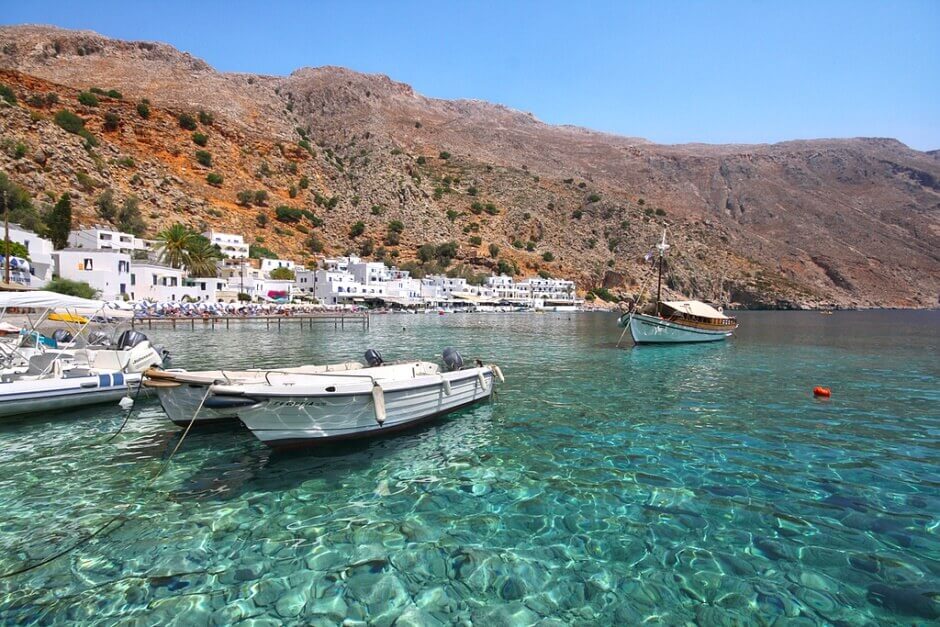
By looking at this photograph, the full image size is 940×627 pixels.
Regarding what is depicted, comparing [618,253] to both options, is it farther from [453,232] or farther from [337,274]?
[337,274]

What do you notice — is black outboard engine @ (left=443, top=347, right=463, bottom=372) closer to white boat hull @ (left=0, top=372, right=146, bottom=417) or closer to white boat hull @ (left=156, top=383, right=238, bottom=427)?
white boat hull @ (left=156, top=383, right=238, bottom=427)

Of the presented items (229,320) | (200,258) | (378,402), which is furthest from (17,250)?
(378,402)

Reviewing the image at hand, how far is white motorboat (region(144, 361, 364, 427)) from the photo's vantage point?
9.43 m

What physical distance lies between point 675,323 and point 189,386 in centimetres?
3071

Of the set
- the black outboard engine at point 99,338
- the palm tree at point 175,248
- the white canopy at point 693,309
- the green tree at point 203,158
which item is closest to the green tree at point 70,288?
the palm tree at point 175,248

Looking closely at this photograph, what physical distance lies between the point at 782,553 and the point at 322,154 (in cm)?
13634

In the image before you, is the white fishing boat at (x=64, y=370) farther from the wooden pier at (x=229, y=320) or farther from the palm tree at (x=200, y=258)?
the palm tree at (x=200, y=258)

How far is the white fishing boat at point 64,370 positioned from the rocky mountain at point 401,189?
70.6 metres

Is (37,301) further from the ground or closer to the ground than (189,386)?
further from the ground

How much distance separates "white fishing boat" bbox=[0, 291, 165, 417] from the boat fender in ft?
26.0

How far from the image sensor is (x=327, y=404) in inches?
344

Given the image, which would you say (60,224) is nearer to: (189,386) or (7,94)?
(7,94)

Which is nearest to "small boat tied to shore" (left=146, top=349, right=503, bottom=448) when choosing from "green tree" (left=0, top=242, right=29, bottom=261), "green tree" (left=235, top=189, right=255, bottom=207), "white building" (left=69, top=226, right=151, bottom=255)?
"green tree" (left=0, top=242, right=29, bottom=261)

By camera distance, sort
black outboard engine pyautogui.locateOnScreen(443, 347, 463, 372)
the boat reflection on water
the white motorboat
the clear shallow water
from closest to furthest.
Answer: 1. the clear shallow water
2. the boat reflection on water
3. the white motorboat
4. black outboard engine pyautogui.locateOnScreen(443, 347, 463, 372)
